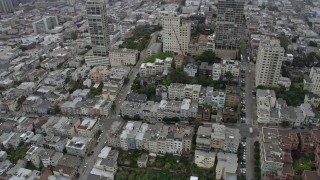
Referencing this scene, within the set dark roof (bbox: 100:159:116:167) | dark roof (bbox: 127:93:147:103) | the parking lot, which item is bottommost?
the parking lot

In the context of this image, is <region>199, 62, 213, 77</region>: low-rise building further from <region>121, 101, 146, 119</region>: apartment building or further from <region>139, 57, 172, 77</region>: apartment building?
<region>121, 101, 146, 119</region>: apartment building

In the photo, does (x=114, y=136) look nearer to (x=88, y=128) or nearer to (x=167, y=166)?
(x=88, y=128)

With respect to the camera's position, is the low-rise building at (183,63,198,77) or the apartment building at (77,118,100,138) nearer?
the apartment building at (77,118,100,138)

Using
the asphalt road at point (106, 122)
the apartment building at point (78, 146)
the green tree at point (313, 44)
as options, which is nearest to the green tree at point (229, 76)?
the asphalt road at point (106, 122)

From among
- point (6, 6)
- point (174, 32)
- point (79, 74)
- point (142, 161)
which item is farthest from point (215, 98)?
point (6, 6)

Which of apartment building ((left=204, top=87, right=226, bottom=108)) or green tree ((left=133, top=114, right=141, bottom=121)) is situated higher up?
apartment building ((left=204, top=87, right=226, bottom=108))

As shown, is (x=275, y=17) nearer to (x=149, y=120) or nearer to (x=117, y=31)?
(x=117, y=31)

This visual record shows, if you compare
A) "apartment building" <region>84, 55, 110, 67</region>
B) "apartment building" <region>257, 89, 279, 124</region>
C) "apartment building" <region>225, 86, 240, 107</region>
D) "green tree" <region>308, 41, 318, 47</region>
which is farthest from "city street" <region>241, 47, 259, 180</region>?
"apartment building" <region>84, 55, 110, 67</region>
